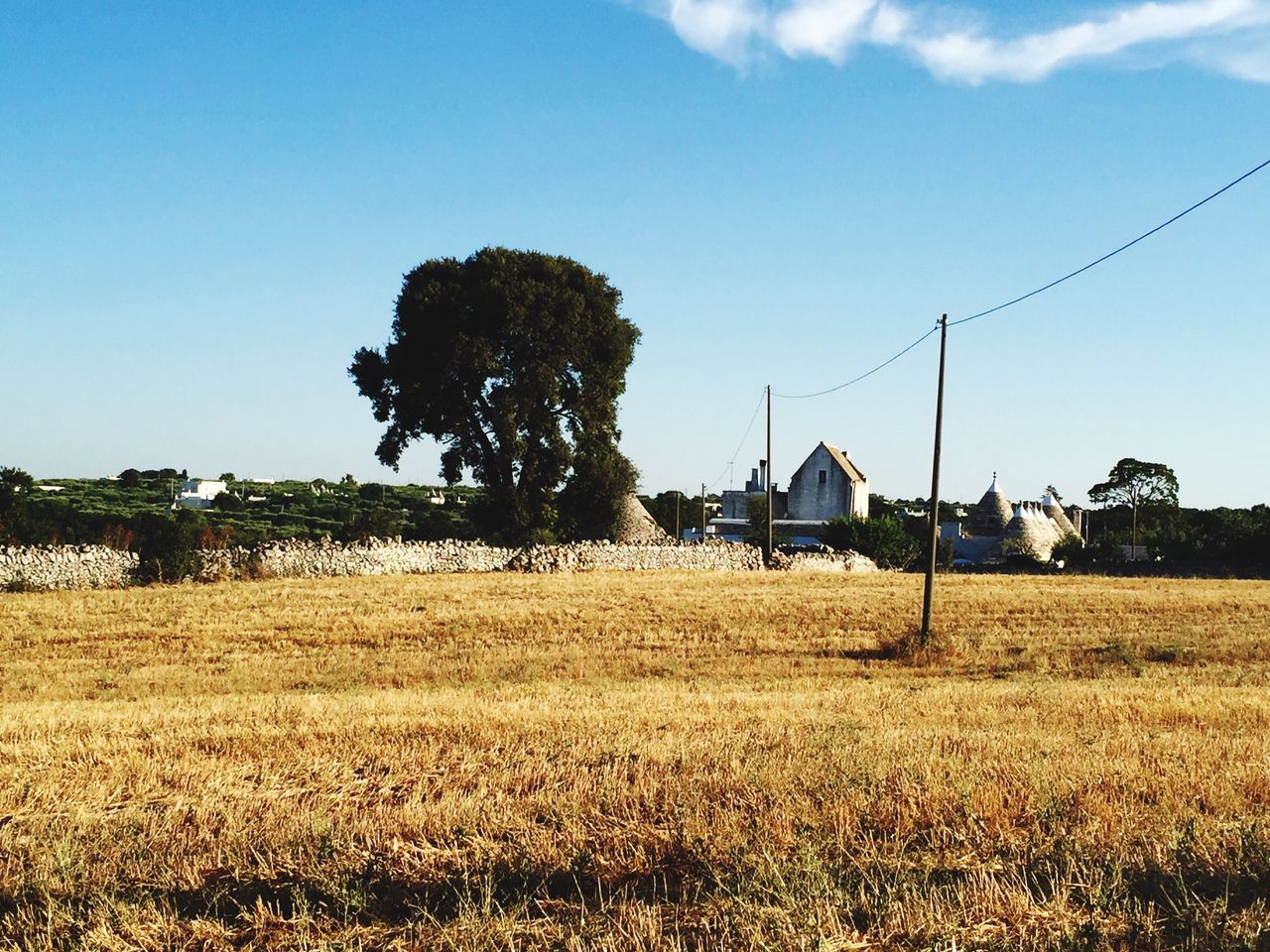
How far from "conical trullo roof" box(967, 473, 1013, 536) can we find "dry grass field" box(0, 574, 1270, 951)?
225 feet

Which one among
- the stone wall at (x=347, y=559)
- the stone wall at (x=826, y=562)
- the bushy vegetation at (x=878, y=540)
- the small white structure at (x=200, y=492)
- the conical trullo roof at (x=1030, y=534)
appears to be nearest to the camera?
the stone wall at (x=347, y=559)

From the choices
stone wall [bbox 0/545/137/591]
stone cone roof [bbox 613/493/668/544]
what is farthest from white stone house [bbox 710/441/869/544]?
stone wall [bbox 0/545/137/591]

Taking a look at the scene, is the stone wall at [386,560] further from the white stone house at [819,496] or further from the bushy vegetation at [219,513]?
the white stone house at [819,496]

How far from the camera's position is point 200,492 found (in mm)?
110938

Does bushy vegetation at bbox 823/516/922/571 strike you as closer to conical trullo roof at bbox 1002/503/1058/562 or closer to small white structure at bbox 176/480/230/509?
conical trullo roof at bbox 1002/503/1058/562

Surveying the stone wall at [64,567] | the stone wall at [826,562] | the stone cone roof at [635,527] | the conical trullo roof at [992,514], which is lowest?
the stone wall at [64,567]

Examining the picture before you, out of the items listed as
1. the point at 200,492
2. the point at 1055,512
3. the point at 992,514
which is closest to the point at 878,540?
the point at 992,514

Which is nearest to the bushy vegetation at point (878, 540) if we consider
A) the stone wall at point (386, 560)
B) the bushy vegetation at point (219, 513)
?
the stone wall at point (386, 560)

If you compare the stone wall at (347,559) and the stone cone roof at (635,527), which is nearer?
the stone wall at (347,559)

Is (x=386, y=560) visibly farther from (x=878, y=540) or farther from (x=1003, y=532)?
(x=1003, y=532)

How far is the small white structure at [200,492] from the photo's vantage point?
94688 millimetres

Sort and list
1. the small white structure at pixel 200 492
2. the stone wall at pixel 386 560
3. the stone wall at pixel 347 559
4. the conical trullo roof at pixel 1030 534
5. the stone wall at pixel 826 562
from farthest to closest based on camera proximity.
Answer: the small white structure at pixel 200 492 → the conical trullo roof at pixel 1030 534 → the stone wall at pixel 826 562 → the stone wall at pixel 347 559 → the stone wall at pixel 386 560

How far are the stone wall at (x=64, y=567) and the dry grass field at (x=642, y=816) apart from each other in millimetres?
15622

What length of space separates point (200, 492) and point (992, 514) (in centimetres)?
7793
